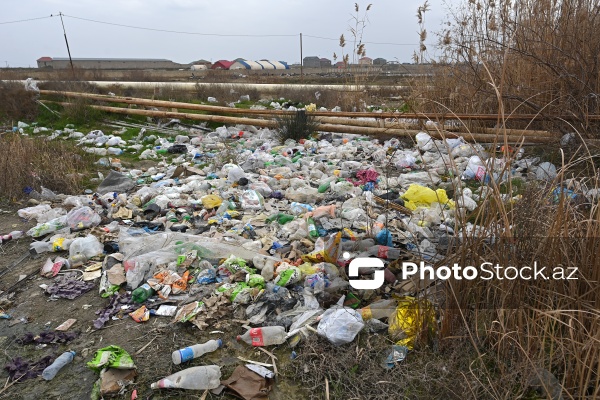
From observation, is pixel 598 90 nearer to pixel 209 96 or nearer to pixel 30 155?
pixel 30 155

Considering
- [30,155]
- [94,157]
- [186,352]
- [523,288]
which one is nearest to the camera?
[523,288]

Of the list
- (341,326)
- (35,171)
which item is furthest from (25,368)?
(35,171)

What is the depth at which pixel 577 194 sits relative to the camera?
2.18 m

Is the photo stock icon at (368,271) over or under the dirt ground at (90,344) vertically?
over

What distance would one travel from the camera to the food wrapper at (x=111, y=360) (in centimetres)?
212

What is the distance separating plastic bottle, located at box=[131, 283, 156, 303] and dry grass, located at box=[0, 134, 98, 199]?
8.58 feet

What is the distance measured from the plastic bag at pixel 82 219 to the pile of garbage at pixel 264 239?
11 mm

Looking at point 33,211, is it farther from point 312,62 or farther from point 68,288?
point 312,62

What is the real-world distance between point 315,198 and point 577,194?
8.13 ft

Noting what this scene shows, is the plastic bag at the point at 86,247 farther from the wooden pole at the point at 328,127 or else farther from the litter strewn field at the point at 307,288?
the wooden pole at the point at 328,127

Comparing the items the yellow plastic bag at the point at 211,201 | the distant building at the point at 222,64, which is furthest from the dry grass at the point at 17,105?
the distant building at the point at 222,64

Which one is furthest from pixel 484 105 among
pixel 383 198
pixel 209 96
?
pixel 209 96

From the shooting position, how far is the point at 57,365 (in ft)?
7.22

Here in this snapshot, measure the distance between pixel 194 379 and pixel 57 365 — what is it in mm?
752
